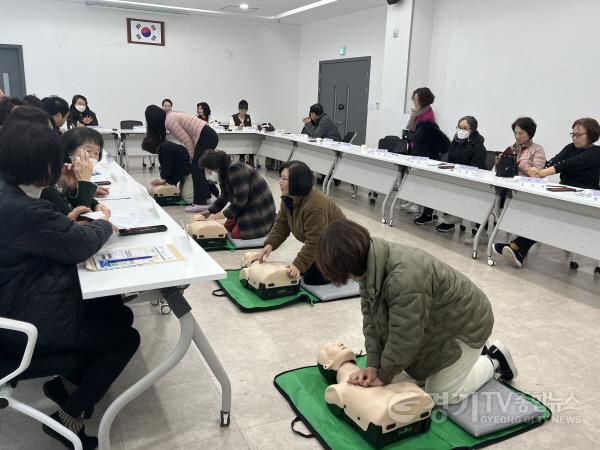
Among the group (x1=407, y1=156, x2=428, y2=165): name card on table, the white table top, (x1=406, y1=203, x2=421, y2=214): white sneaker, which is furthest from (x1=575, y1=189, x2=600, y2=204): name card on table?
the white table top

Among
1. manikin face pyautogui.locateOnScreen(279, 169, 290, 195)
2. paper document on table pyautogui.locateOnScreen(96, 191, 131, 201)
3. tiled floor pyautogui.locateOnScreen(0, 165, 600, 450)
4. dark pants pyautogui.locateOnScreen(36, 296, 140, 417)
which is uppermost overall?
manikin face pyautogui.locateOnScreen(279, 169, 290, 195)

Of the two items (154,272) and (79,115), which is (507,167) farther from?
(79,115)

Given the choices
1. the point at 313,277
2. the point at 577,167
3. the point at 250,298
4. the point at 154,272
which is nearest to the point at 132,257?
the point at 154,272

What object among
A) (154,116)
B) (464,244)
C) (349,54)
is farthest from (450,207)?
(349,54)

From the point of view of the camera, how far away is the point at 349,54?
8.87 metres

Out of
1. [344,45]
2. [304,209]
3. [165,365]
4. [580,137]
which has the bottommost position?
[165,365]

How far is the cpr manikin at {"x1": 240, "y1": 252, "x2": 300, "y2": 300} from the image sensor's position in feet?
9.89

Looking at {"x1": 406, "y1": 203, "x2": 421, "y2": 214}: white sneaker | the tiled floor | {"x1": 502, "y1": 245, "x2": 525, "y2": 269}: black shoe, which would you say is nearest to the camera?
the tiled floor

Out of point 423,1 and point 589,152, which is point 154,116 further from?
point 423,1

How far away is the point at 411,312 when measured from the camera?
162 cm

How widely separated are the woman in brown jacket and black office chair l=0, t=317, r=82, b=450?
4.95 feet

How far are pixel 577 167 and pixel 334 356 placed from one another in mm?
2894

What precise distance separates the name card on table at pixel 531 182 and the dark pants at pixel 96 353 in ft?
10.3

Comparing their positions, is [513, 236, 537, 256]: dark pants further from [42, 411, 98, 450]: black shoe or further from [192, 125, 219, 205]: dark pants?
[42, 411, 98, 450]: black shoe
